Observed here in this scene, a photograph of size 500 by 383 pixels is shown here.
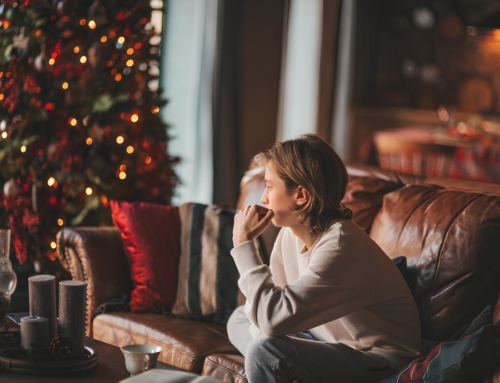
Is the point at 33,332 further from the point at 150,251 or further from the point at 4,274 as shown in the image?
the point at 150,251

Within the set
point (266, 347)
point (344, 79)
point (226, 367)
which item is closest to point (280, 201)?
point (266, 347)

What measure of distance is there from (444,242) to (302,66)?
3.68 meters

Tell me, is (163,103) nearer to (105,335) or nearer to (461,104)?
(105,335)

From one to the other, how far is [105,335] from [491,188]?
148cm

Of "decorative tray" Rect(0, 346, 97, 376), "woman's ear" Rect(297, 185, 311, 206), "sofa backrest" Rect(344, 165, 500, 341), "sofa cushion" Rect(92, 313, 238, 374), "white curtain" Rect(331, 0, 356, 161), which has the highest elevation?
"white curtain" Rect(331, 0, 356, 161)

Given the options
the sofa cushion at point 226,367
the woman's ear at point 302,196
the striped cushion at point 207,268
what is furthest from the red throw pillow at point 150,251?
the woman's ear at point 302,196

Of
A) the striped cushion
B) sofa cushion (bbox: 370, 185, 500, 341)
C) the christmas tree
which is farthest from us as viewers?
the christmas tree

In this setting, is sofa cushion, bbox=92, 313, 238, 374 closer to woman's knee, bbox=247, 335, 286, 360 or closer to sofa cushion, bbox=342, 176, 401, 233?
woman's knee, bbox=247, 335, 286, 360

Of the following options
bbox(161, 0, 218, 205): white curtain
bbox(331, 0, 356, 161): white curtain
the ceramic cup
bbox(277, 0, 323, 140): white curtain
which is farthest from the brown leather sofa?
bbox(331, 0, 356, 161): white curtain

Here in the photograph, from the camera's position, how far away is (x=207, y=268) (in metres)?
2.81

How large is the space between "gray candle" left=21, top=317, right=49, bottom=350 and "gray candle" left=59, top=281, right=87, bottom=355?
0.05 meters

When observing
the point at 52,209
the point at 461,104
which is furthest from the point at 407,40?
the point at 52,209

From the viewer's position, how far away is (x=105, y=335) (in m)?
2.73

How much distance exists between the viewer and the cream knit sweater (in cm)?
191
